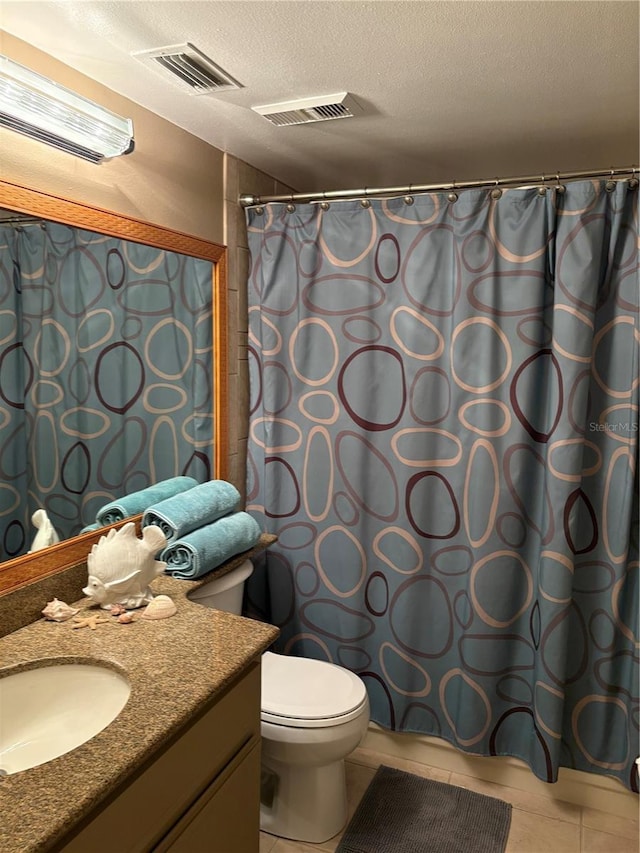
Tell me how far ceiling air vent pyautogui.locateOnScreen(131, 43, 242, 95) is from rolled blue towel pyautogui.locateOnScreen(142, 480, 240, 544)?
1211mm

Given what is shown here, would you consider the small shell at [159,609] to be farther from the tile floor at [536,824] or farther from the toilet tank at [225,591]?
the tile floor at [536,824]

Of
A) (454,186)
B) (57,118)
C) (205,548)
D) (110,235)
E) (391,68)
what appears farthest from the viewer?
(454,186)

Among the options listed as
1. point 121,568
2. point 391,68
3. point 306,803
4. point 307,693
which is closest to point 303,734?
point 307,693

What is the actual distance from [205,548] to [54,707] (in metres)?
0.63

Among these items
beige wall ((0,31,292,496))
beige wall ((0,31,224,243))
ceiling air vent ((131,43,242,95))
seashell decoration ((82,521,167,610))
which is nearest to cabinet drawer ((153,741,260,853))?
seashell decoration ((82,521,167,610))

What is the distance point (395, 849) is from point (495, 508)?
1116 mm

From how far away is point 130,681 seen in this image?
1.33m

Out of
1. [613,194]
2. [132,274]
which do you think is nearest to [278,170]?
[132,274]

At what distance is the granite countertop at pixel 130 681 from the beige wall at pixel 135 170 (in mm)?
1115

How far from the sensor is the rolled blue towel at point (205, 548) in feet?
6.30

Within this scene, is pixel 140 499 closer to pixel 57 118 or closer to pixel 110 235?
pixel 110 235

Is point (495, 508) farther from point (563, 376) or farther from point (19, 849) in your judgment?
point (19, 849)

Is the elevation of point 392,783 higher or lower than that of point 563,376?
lower

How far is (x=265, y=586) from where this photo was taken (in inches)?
100
